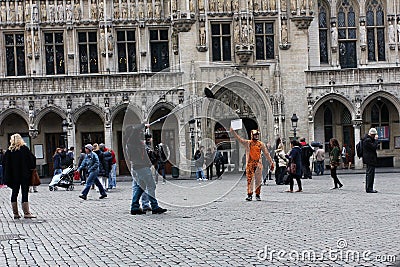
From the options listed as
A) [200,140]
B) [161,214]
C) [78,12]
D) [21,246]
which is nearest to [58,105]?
[78,12]

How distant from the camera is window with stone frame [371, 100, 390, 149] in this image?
41.3 meters

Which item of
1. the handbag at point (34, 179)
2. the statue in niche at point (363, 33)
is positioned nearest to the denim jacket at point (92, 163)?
the handbag at point (34, 179)

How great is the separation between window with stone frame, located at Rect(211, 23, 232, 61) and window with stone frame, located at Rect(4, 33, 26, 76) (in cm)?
1033

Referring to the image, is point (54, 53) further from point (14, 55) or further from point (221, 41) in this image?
point (221, 41)

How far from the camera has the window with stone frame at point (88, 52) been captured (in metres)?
39.5

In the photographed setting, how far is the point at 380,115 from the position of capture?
136 ft

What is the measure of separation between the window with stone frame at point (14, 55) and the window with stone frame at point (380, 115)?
64.7 feet

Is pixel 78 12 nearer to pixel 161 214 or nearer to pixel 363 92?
pixel 363 92


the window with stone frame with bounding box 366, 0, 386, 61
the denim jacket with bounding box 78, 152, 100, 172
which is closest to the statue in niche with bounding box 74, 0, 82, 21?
the window with stone frame with bounding box 366, 0, 386, 61

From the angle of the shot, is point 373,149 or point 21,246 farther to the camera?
point 373,149

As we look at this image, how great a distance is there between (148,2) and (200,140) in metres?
8.54

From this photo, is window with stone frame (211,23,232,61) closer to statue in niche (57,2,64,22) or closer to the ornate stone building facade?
the ornate stone building facade

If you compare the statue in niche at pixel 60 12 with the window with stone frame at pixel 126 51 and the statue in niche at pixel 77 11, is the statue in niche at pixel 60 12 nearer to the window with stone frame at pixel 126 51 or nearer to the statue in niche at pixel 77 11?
the statue in niche at pixel 77 11

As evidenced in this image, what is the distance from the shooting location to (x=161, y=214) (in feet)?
51.4
